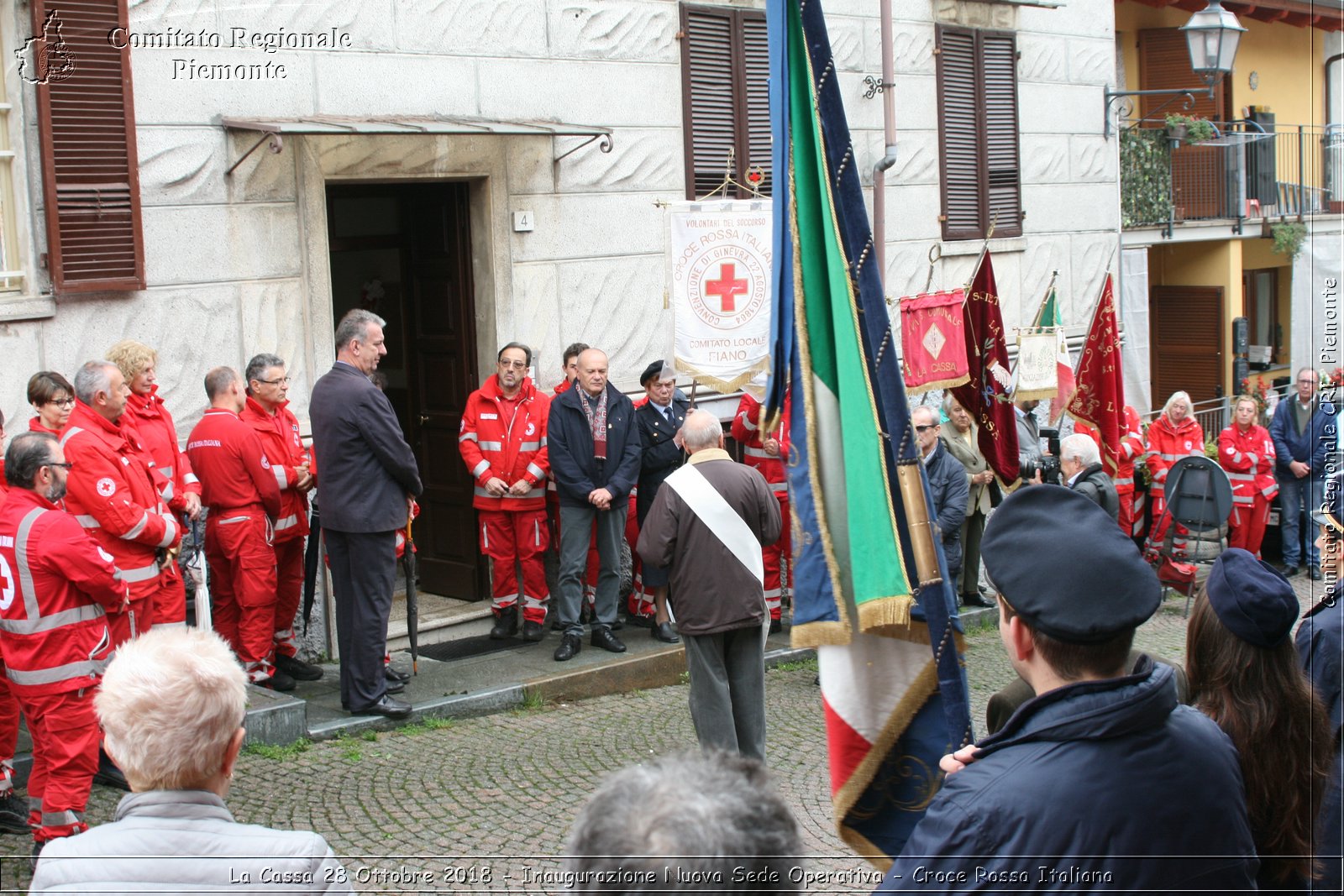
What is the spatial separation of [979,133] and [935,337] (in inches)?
147

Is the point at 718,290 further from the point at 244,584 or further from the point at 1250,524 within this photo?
the point at 1250,524

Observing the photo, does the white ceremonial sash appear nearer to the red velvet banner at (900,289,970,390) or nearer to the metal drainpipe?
the red velvet banner at (900,289,970,390)

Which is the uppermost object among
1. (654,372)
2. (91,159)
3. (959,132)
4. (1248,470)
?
(959,132)

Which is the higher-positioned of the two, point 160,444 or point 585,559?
point 160,444

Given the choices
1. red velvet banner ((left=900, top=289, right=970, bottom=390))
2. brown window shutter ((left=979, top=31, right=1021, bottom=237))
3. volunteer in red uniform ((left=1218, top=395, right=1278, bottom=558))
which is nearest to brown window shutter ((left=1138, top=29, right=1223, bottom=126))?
brown window shutter ((left=979, top=31, right=1021, bottom=237))

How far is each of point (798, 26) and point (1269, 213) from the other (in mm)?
19473

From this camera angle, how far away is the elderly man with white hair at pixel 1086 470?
31.1 feet

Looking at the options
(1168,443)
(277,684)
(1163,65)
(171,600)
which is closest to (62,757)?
(171,600)

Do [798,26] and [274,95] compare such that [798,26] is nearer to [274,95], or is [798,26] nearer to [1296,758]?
[1296,758]

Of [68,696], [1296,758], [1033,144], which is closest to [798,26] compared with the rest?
[1296,758]

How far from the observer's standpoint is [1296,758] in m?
3.27

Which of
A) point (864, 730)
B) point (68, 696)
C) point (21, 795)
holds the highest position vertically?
point (864, 730)

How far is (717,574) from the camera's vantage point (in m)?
6.61

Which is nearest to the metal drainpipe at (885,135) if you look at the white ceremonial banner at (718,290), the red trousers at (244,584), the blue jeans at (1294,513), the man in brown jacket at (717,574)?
the white ceremonial banner at (718,290)
